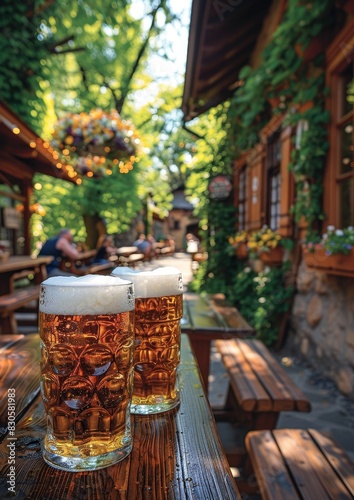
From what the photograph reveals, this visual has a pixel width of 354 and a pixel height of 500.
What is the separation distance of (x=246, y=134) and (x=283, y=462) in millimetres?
5576

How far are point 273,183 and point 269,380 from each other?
13.9 ft

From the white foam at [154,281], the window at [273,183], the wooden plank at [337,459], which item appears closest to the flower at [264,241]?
the window at [273,183]

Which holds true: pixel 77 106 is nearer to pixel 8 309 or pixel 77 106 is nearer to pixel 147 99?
pixel 147 99

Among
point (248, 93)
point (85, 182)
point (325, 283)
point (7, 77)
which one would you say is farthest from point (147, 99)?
point (325, 283)

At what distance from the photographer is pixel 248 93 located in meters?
5.16

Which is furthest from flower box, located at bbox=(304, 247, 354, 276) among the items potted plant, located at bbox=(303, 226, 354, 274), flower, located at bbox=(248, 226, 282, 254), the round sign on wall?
the round sign on wall

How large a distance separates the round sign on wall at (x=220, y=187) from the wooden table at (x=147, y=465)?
7.04m

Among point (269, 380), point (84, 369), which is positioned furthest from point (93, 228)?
point (84, 369)

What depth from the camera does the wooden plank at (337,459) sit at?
4.32 feet

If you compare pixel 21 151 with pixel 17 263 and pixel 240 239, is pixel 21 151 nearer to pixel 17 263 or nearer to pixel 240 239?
pixel 17 263

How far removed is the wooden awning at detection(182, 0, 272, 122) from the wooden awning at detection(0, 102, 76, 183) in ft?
Answer: 7.45

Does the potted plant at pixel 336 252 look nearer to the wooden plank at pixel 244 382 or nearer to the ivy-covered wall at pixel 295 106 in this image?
the ivy-covered wall at pixel 295 106

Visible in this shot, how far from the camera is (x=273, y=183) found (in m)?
5.93

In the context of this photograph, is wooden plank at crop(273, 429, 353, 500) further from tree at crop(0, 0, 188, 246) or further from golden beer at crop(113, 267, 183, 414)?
tree at crop(0, 0, 188, 246)
